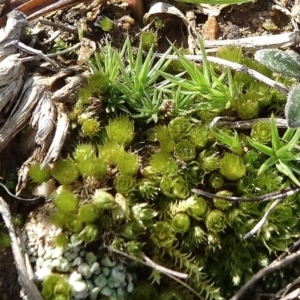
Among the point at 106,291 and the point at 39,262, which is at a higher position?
the point at 39,262

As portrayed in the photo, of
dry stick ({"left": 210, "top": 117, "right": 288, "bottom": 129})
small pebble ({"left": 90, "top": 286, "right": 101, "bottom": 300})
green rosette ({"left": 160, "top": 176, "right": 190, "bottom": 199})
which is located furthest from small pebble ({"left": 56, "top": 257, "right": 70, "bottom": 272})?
dry stick ({"left": 210, "top": 117, "right": 288, "bottom": 129})

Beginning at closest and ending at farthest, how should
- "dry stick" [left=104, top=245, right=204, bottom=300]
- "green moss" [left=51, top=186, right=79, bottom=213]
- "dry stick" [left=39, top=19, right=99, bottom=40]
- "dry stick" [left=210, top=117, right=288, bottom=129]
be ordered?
"dry stick" [left=104, top=245, right=204, bottom=300], "green moss" [left=51, top=186, right=79, bottom=213], "dry stick" [left=210, top=117, right=288, bottom=129], "dry stick" [left=39, top=19, right=99, bottom=40]

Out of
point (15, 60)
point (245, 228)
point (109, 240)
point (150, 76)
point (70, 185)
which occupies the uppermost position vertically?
point (15, 60)

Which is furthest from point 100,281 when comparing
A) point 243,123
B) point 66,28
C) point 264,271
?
point 66,28

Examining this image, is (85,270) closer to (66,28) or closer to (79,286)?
(79,286)

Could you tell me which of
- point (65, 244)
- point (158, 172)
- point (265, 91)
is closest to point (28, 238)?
point (65, 244)

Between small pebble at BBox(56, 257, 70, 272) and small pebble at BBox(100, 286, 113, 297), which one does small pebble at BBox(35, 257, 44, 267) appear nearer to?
small pebble at BBox(56, 257, 70, 272)

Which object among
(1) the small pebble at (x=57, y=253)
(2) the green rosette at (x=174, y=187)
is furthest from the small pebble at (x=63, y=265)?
(2) the green rosette at (x=174, y=187)

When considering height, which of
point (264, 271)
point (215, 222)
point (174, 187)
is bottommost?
point (264, 271)

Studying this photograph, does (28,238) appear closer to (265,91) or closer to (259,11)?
(265,91)
